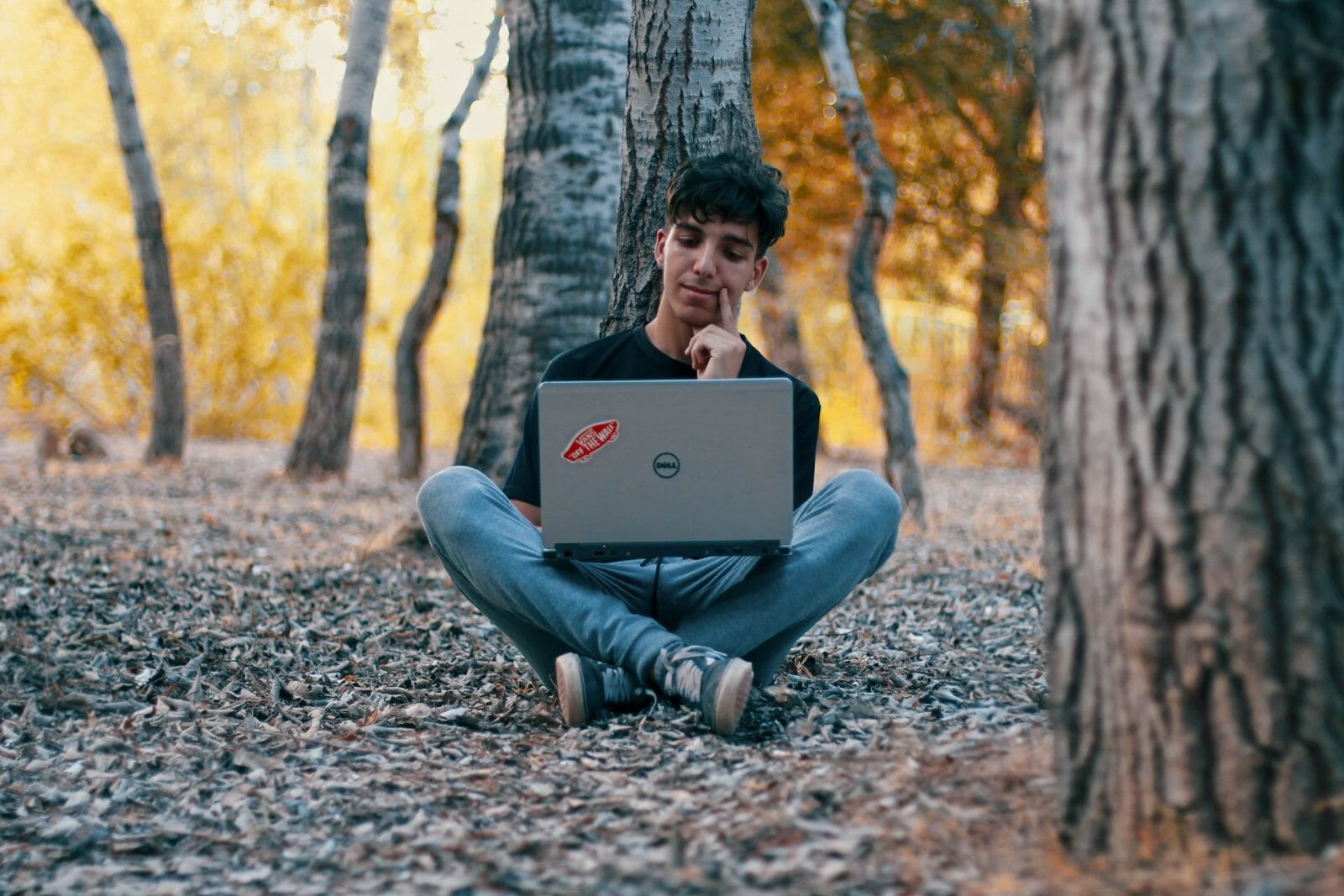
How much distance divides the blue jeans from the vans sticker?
13.1 inches

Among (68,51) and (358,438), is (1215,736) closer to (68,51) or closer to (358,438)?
(358,438)

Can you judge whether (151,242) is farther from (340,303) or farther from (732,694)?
(732,694)

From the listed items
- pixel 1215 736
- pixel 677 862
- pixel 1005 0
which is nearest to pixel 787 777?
pixel 677 862

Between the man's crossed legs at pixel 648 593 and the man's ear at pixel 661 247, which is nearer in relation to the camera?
the man's crossed legs at pixel 648 593

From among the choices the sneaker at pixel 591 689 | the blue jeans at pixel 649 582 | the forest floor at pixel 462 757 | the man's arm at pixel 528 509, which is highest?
the man's arm at pixel 528 509

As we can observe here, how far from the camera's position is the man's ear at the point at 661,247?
3.34 m

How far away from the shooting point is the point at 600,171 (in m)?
5.26

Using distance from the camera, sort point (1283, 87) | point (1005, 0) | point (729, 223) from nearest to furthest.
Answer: point (1283, 87) → point (729, 223) → point (1005, 0)

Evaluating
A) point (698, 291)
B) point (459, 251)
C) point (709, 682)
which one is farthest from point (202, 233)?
point (709, 682)

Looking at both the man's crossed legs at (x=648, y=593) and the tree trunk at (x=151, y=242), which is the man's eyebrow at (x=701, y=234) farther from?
the tree trunk at (x=151, y=242)

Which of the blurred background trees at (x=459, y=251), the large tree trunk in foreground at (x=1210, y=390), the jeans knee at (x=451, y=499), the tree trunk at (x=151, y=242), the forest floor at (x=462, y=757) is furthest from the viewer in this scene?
the blurred background trees at (x=459, y=251)

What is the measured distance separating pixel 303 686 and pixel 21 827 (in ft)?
3.23

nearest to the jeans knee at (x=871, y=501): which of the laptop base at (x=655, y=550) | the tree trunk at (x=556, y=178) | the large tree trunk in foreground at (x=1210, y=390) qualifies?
the laptop base at (x=655, y=550)

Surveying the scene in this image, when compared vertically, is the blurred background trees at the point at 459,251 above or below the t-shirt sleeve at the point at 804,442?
above
